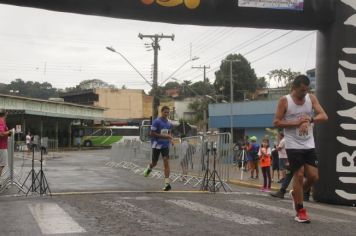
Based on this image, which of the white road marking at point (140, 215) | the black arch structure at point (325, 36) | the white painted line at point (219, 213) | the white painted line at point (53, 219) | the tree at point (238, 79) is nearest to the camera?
the white painted line at point (53, 219)

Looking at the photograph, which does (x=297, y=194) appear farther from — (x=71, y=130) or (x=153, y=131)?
(x=71, y=130)

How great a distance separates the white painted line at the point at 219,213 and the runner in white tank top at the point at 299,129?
595 millimetres

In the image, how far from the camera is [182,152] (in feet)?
61.5

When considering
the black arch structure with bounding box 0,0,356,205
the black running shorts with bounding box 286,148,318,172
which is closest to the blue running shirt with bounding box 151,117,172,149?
the black arch structure with bounding box 0,0,356,205

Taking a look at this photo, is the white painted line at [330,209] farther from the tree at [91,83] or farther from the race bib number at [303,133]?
the tree at [91,83]

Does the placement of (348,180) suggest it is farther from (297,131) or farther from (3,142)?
(3,142)

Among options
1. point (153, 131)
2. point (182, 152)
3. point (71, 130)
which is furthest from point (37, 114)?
point (153, 131)

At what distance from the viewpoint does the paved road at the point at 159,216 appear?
6.54 metres

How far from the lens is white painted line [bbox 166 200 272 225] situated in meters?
7.26

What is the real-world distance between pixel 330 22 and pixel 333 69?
930 millimetres

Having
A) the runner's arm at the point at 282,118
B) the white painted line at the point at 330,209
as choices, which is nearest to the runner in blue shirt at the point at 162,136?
the white painted line at the point at 330,209

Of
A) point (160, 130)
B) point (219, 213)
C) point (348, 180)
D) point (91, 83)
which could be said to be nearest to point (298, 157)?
point (219, 213)

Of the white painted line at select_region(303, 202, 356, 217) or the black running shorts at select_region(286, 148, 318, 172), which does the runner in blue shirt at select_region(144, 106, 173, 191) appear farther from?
the black running shorts at select_region(286, 148, 318, 172)

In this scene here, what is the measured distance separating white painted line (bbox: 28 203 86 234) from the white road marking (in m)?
0.79
